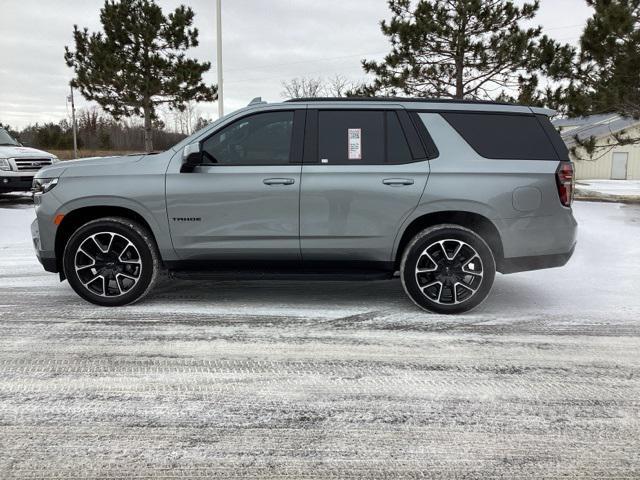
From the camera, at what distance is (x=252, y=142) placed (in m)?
4.57

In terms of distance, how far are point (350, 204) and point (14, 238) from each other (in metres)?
6.99

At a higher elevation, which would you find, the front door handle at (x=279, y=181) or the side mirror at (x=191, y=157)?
the side mirror at (x=191, y=157)

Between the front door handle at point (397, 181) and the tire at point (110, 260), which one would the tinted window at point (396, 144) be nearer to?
the front door handle at point (397, 181)

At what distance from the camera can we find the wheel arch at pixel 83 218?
4.65 m

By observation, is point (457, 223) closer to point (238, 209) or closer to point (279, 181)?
point (279, 181)

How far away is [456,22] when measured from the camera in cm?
1738

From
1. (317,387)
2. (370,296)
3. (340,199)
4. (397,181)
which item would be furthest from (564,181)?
(317,387)

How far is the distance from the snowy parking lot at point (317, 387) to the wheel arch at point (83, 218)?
0.59m

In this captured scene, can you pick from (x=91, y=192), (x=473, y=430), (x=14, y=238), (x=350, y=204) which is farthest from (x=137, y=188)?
(x=14, y=238)

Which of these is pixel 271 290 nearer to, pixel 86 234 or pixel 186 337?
pixel 186 337

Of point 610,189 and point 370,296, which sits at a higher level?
point 610,189

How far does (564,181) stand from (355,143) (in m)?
1.89

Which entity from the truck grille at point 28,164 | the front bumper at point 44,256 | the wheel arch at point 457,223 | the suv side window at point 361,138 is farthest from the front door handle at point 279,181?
the truck grille at point 28,164

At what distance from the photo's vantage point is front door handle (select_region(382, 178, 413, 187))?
14.5 ft
